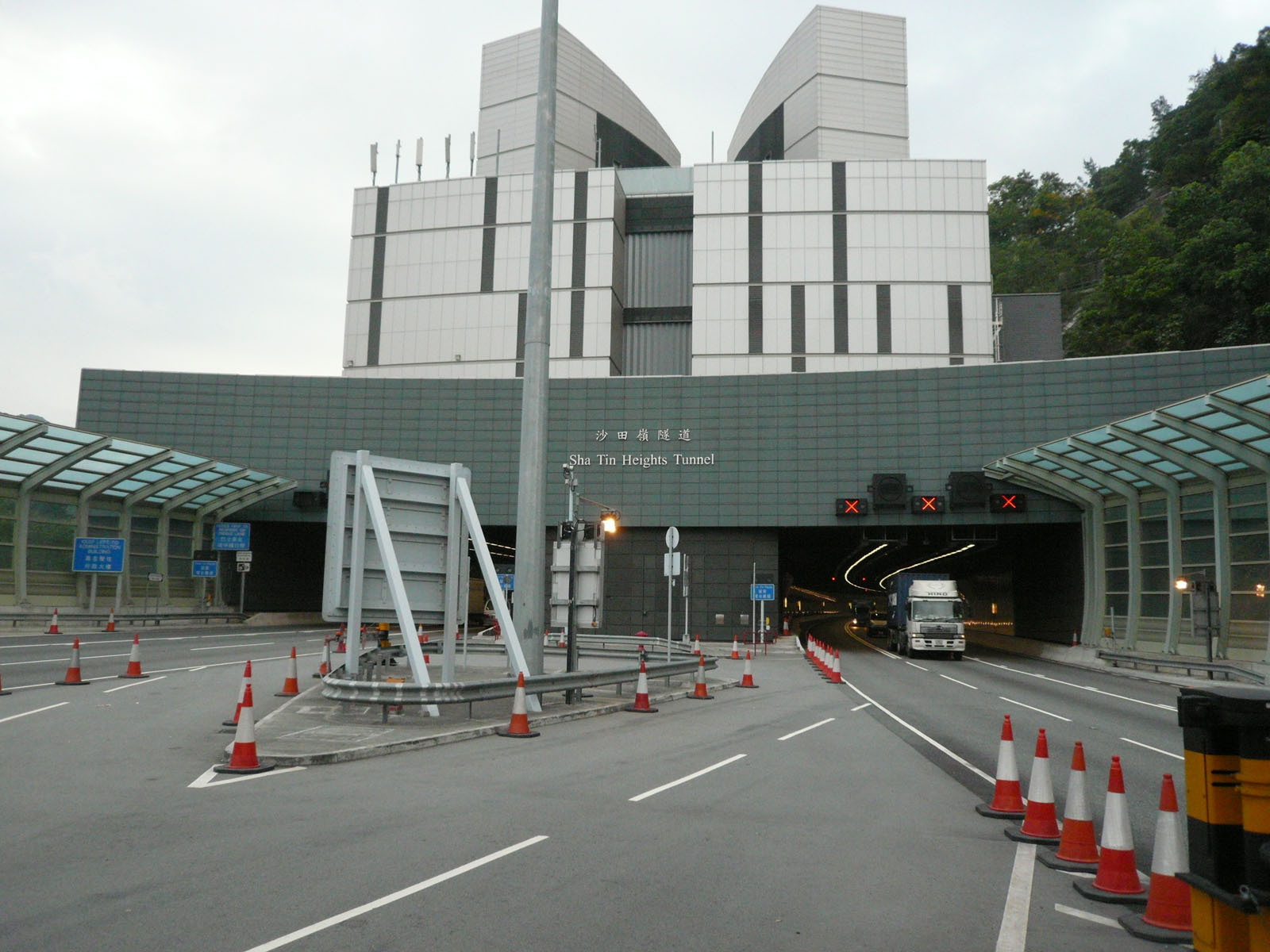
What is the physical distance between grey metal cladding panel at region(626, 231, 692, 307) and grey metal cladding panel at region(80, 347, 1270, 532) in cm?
1357

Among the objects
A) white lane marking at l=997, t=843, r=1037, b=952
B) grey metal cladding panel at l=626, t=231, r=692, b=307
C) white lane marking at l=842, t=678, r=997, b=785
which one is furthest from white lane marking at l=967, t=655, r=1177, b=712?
grey metal cladding panel at l=626, t=231, r=692, b=307

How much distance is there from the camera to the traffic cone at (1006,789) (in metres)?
8.70

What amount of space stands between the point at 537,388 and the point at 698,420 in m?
29.3

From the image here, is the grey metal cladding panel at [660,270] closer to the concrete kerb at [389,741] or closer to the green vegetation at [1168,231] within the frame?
the green vegetation at [1168,231]

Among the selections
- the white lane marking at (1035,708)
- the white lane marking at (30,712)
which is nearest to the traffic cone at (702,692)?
the white lane marking at (1035,708)

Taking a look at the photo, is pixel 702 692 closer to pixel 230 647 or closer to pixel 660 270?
pixel 230 647

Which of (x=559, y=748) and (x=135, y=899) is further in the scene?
(x=559, y=748)

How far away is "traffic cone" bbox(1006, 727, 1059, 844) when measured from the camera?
7.74 m

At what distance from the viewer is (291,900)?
5.76 meters

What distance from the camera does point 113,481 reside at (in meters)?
36.1

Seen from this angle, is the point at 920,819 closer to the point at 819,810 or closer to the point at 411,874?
the point at 819,810

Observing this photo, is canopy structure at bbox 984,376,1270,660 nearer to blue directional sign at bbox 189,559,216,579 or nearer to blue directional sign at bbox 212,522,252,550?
blue directional sign at bbox 212,522,252,550

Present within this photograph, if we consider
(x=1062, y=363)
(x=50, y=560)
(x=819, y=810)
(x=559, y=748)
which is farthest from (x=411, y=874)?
(x=1062, y=363)

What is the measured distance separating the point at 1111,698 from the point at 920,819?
16.0 metres
